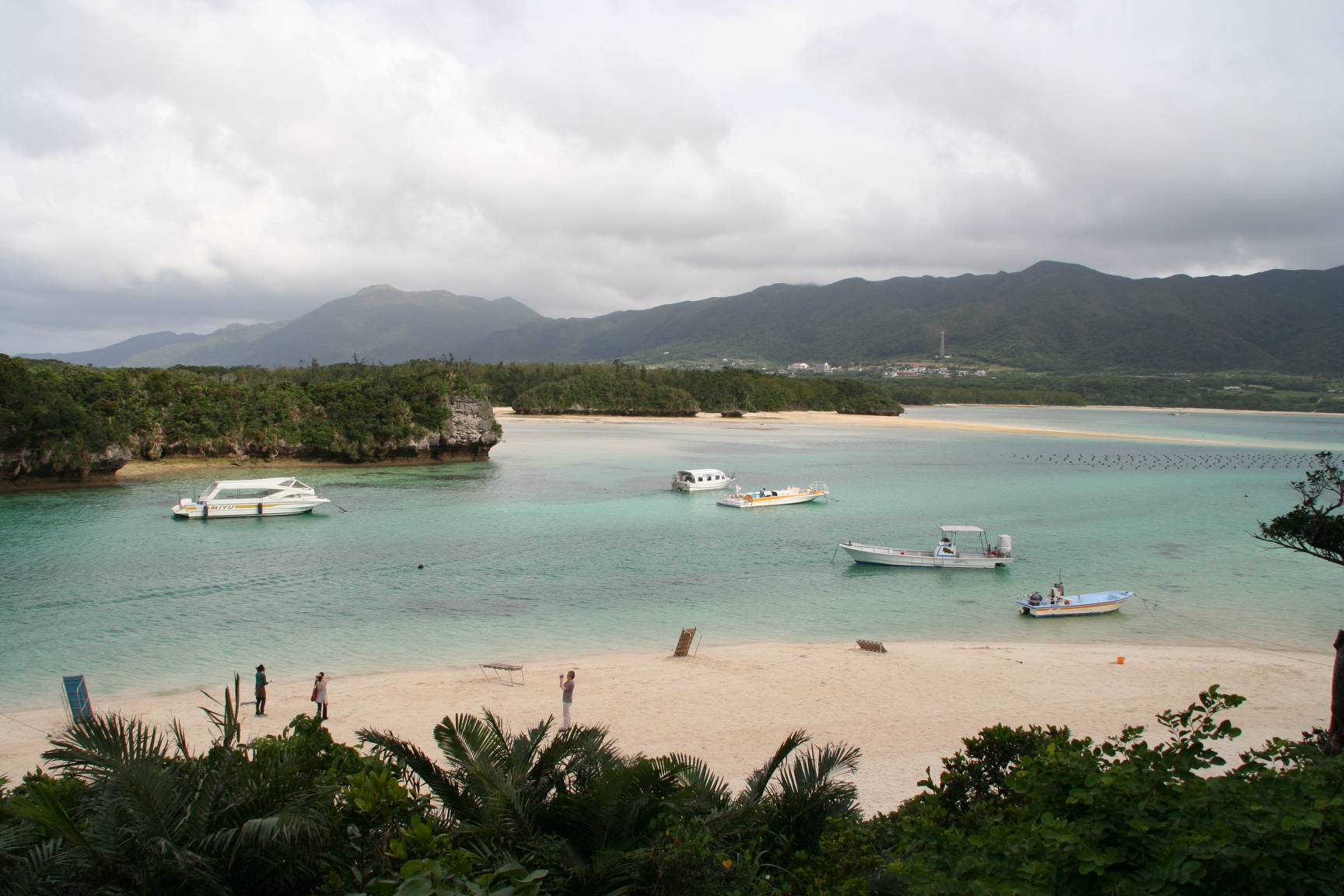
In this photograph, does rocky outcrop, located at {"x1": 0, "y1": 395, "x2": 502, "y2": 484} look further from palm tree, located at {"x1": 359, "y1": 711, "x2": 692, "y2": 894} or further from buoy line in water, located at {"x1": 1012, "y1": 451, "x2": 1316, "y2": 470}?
buoy line in water, located at {"x1": 1012, "y1": 451, "x2": 1316, "y2": 470}

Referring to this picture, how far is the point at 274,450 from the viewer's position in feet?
172

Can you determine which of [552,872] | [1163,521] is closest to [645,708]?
[552,872]

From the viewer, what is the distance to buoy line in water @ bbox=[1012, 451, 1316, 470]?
2469 inches

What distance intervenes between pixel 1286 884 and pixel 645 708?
11.6 metres

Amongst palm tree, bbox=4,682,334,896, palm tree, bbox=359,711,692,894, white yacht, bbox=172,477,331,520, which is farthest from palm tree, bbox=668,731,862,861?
white yacht, bbox=172,477,331,520

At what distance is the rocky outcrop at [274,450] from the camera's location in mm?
41406

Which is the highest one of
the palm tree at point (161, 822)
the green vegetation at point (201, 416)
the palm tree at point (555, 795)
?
the green vegetation at point (201, 416)

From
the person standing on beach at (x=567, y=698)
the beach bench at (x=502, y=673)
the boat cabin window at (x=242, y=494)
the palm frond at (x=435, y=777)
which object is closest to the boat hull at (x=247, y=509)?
the boat cabin window at (x=242, y=494)

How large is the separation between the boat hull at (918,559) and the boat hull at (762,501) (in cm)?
1325

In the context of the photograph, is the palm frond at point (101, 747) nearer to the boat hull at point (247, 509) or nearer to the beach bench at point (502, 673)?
the beach bench at point (502, 673)

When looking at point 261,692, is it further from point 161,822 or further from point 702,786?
point 702,786

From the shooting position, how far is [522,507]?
3916 centimetres

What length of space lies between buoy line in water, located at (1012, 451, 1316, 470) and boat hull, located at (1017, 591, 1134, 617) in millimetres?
44643

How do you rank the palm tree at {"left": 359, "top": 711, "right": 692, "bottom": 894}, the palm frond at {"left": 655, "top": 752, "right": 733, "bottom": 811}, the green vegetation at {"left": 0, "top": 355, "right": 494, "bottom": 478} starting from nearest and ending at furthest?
1. the palm tree at {"left": 359, "top": 711, "right": 692, "bottom": 894}
2. the palm frond at {"left": 655, "top": 752, "right": 733, "bottom": 811}
3. the green vegetation at {"left": 0, "top": 355, "right": 494, "bottom": 478}
